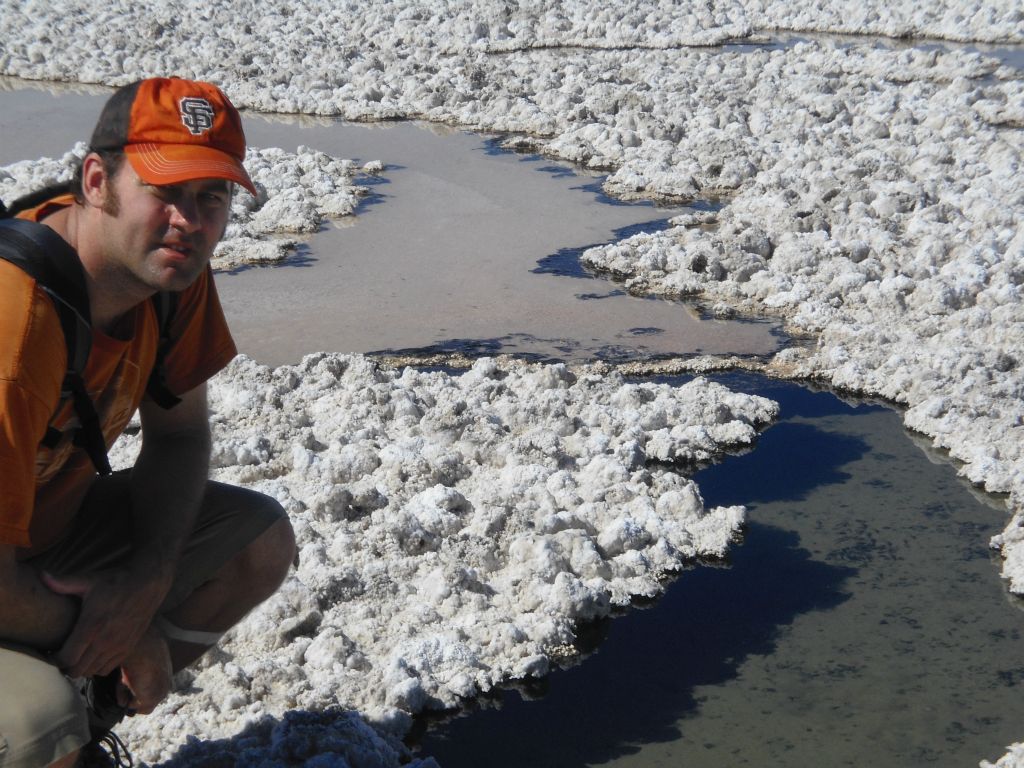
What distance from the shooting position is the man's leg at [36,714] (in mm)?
1753

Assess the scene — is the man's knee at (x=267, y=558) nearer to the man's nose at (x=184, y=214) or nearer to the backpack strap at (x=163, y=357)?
the backpack strap at (x=163, y=357)

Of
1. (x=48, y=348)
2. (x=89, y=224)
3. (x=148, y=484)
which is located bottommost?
(x=148, y=484)

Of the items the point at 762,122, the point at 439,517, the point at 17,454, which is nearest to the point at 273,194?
the point at 762,122

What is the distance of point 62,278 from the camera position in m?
1.81

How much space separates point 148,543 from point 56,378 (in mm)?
462

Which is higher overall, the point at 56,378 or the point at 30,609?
the point at 56,378

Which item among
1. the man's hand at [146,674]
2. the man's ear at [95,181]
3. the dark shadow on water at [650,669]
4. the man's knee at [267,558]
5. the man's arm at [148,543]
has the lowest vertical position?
the dark shadow on water at [650,669]

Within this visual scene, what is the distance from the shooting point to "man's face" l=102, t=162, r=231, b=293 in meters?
1.95

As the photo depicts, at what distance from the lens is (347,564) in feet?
10.2

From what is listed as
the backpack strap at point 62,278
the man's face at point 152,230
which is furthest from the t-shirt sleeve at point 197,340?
the backpack strap at point 62,278

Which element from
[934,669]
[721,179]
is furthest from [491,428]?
[721,179]

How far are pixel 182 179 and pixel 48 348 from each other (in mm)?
342

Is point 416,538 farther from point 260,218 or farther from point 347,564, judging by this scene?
point 260,218

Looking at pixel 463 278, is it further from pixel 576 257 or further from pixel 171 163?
pixel 171 163
